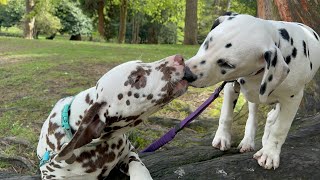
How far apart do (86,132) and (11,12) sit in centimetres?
5583

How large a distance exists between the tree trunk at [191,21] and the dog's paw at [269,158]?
22.0 m

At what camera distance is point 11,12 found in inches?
2165

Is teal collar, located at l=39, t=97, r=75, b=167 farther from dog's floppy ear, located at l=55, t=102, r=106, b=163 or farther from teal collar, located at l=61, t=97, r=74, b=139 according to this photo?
dog's floppy ear, located at l=55, t=102, r=106, b=163

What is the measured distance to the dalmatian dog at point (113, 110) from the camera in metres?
3.36

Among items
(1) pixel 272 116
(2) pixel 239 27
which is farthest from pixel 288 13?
(2) pixel 239 27

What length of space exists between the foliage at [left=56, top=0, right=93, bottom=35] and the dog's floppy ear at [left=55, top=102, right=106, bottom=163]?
42964 millimetres

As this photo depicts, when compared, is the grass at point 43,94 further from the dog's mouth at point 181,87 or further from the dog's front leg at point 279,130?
the dog's mouth at point 181,87

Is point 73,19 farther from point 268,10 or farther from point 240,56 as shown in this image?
point 240,56

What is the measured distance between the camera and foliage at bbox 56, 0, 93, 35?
148 feet

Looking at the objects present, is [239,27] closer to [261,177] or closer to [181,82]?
[181,82]

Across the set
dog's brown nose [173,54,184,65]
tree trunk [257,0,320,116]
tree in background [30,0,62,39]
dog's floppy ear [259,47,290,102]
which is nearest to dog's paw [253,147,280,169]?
dog's floppy ear [259,47,290,102]

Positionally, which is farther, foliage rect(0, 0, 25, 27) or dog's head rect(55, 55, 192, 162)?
foliage rect(0, 0, 25, 27)

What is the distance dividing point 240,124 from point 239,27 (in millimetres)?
3145

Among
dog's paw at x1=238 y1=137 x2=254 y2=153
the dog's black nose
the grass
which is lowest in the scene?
the grass
